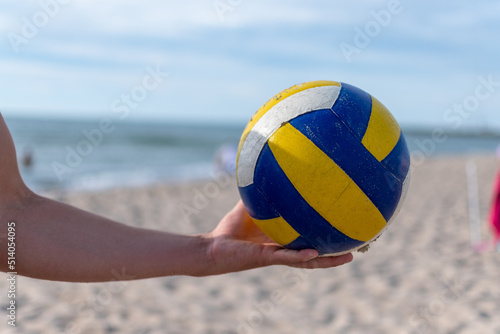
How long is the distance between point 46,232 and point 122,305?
8.85ft

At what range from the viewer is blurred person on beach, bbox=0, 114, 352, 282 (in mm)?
1605

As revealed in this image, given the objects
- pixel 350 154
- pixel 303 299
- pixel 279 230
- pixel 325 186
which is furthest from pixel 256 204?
pixel 303 299

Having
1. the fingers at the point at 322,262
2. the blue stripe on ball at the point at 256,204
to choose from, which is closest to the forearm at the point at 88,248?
the blue stripe on ball at the point at 256,204

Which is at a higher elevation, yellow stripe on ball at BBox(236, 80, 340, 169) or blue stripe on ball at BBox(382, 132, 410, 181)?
yellow stripe on ball at BBox(236, 80, 340, 169)

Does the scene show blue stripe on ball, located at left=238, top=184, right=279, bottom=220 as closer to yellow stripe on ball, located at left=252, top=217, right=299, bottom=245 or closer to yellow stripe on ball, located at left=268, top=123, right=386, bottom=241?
yellow stripe on ball, located at left=252, top=217, right=299, bottom=245

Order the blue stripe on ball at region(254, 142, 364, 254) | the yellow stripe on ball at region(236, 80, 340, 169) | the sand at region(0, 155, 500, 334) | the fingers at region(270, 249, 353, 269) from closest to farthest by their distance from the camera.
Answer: the fingers at region(270, 249, 353, 269), the blue stripe on ball at region(254, 142, 364, 254), the yellow stripe on ball at region(236, 80, 340, 169), the sand at region(0, 155, 500, 334)

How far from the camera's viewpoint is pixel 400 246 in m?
6.29

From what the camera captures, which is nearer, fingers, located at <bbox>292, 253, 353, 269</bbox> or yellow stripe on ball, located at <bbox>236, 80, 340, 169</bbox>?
fingers, located at <bbox>292, 253, 353, 269</bbox>

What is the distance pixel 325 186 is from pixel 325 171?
2.2 inches

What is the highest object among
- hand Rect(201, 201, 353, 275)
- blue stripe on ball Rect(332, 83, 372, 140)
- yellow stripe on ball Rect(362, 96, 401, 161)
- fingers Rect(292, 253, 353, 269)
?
blue stripe on ball Rect(332, 83, 372, 140)

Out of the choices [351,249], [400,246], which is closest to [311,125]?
[351,249]

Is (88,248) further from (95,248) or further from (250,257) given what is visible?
(250,257)

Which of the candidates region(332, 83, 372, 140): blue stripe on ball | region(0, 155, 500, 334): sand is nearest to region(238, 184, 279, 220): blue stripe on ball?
region(332, 83, 372, 140): blue stripe on ball

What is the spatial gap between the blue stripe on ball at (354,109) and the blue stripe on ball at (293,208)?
0.31 meters
